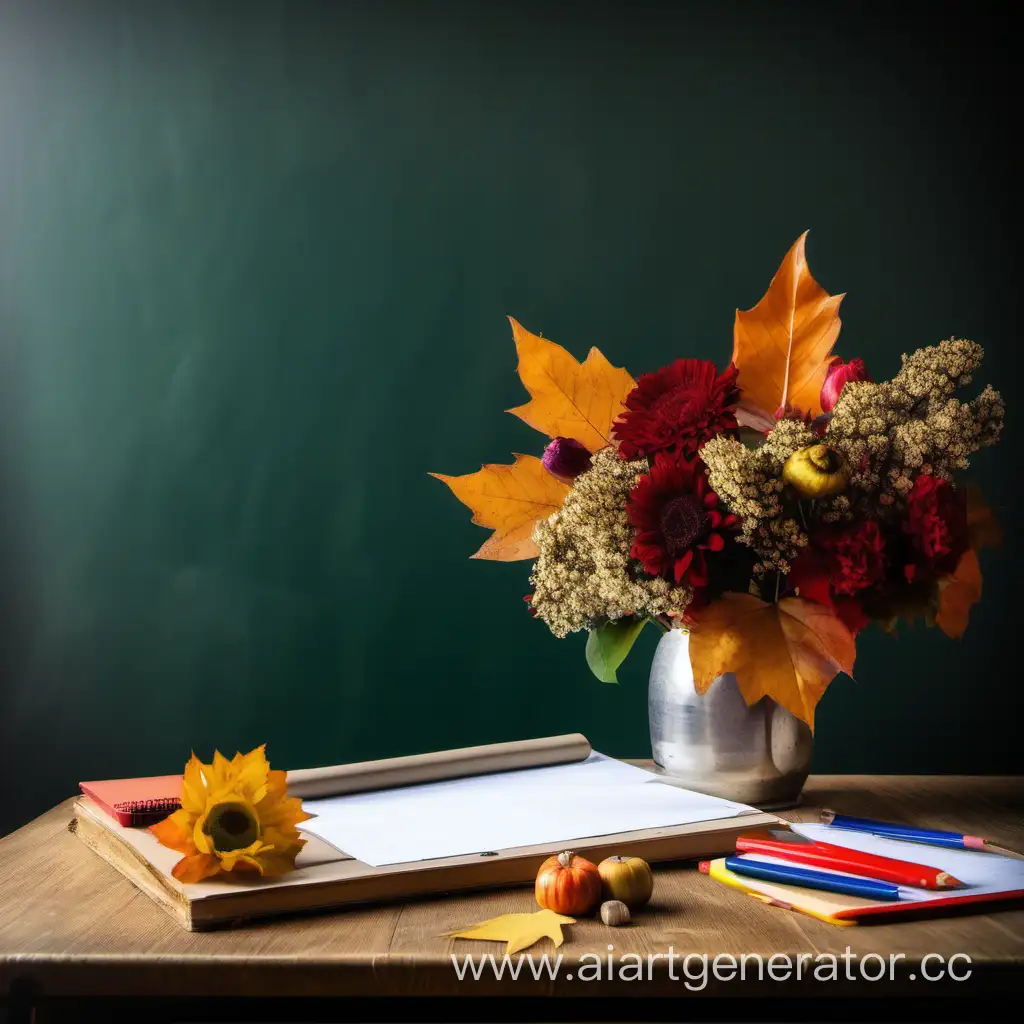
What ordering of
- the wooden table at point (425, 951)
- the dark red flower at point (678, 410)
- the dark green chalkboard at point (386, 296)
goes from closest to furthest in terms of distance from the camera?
the wooden table at point (425, 951) → the dark red flower at point (678, 410) → the dark green chalkboard at point (386, 296)

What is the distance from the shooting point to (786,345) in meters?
0.91

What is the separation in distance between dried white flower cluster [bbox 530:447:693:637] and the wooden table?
215mm

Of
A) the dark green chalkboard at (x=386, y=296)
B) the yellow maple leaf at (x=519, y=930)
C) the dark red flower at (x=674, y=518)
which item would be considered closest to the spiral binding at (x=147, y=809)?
the yellow maple leaf at (x=519, y=930)

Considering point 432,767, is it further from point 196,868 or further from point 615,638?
point 196,868

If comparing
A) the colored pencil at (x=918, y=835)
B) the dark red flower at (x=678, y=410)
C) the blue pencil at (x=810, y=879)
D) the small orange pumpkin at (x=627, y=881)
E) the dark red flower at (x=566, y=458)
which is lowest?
Result: the colored pencil at (x=918, y=835)

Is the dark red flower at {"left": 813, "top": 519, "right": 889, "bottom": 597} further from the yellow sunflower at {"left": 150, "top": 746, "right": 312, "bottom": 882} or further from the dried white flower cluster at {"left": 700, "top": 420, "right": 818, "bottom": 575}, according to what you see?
the yellow sunflower at {"left": 150, "top": 746, "right": 312, "bottom": 882}

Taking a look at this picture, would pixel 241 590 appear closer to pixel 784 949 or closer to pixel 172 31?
pixel 172 31

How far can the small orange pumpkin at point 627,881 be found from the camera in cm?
63

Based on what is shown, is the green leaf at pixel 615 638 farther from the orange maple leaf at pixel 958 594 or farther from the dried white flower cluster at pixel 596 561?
the orange maple leaf at pixel 958 594

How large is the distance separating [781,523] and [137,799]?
1.69 ft

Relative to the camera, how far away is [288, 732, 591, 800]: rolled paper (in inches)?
34.3

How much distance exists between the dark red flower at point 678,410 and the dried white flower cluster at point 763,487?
0.08 ft

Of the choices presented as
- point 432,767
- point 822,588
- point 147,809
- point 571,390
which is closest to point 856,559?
point 822,588

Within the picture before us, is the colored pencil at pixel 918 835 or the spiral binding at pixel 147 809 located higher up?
the spiral binding at pixel 147 809
